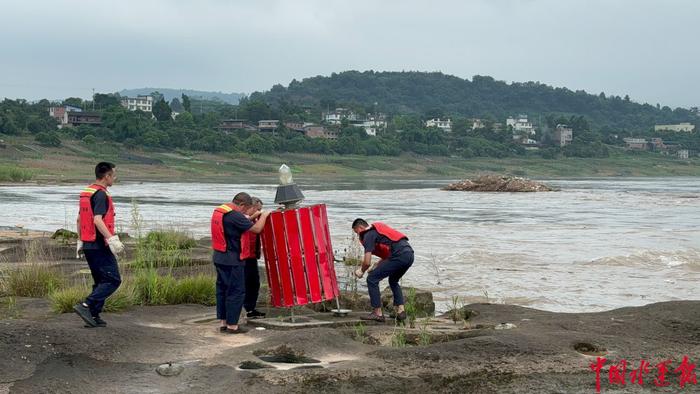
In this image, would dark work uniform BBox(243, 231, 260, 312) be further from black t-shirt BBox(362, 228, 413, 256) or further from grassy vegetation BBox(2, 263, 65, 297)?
grassy vegetation BBox(2, 263, 65, 297)

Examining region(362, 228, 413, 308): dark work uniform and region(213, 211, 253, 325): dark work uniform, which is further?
region(362, 228, 413, 308): dark work uniform

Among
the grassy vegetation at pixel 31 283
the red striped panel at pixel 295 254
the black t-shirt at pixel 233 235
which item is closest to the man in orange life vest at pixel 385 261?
the red striped panel at pixel 295 254

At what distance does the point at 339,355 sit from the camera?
8.77m

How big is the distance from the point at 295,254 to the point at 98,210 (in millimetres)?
2297

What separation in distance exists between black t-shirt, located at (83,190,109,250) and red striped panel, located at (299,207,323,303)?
2.20 m

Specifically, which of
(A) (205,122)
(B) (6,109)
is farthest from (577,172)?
(B) (6,109)

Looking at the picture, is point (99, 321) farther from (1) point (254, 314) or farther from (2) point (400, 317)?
(2) point (400, 317)

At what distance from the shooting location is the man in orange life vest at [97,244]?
30.9 ft

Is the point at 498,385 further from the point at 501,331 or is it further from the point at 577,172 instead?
the point at 577,172

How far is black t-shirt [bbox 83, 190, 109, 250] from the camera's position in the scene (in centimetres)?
946

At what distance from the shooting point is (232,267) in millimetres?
9984

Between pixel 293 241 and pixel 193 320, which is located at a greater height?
pixel 293 241

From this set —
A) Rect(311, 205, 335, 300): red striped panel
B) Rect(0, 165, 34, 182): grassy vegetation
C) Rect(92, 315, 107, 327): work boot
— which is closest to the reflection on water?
Rect(311, 205, 335, 300): red striped panel

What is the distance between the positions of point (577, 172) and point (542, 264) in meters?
122
